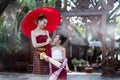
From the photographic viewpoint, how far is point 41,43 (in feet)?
18.7

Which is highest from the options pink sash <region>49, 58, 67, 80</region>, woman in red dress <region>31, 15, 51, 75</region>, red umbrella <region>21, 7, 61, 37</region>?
red umbrella <region>21, 7, 61, 37</region>

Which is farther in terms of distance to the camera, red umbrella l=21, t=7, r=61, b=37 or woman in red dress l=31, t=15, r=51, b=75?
red umbrella l=21, t=7, r=61, b=37

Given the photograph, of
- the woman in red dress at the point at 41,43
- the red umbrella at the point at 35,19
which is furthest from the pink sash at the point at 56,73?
the red umbrella at the point at 35,19

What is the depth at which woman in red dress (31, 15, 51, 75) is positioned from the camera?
5691mm

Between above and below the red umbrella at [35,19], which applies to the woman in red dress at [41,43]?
below

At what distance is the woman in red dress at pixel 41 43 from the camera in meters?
5.69

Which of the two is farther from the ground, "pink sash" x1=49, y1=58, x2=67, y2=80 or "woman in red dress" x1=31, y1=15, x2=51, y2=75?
"woman in red dress" x1=31, y1=15, x2=51, y2=75

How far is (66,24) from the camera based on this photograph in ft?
44.7

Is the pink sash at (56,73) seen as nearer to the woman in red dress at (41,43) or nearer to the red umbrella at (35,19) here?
the woman in red dress at (41,43)

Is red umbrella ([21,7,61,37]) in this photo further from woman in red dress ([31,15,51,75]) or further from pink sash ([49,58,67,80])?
pink sash ([49,58,67,80])

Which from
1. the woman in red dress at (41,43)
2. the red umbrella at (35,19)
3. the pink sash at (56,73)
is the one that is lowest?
the pink sash at (56,73)

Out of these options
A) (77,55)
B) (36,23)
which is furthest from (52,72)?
(77,55)

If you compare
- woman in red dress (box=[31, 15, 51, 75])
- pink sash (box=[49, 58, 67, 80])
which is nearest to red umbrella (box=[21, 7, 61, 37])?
woman in red dress (box=[31, 15, 51, 75])

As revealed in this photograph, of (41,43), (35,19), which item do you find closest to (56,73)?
(41,43)
